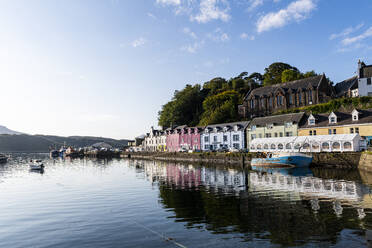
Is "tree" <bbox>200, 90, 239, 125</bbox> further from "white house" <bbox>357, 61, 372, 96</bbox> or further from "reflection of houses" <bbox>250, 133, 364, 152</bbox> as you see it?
"white house" <bbox>357, 61, 372, 96</bbox>

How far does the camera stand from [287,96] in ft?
261

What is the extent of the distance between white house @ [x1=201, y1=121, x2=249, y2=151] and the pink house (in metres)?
3.59

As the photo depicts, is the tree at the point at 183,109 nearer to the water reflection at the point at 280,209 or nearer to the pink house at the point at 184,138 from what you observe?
the pink house at the point at 184,138

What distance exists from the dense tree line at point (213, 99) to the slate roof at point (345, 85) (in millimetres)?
15031

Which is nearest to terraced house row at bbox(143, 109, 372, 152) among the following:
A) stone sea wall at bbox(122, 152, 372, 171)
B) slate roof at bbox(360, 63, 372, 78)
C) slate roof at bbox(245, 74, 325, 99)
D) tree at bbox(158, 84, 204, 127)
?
stone sea wall at bbox(122, 152, 372, 171)

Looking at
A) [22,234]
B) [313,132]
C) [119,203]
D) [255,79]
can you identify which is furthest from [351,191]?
[255,79]

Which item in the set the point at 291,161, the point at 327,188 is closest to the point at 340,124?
the point at 291,161

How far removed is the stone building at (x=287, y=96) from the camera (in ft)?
238

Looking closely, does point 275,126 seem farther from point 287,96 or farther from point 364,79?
point 364,79

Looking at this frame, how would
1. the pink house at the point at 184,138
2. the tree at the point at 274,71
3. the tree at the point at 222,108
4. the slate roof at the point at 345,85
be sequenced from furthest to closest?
the tree at the point at 274,71, the tree at the point at 222,108, the pink house at the point at 184,138, the slate roof at the point at 345,85

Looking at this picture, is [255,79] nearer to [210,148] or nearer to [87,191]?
[210,148]

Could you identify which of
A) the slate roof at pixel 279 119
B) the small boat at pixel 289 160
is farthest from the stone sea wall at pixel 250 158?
the slate roof at pixel 279 119

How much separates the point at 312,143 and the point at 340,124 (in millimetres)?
6190

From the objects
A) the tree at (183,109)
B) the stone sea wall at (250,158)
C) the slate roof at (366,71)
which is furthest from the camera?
the tree at (183,109)
